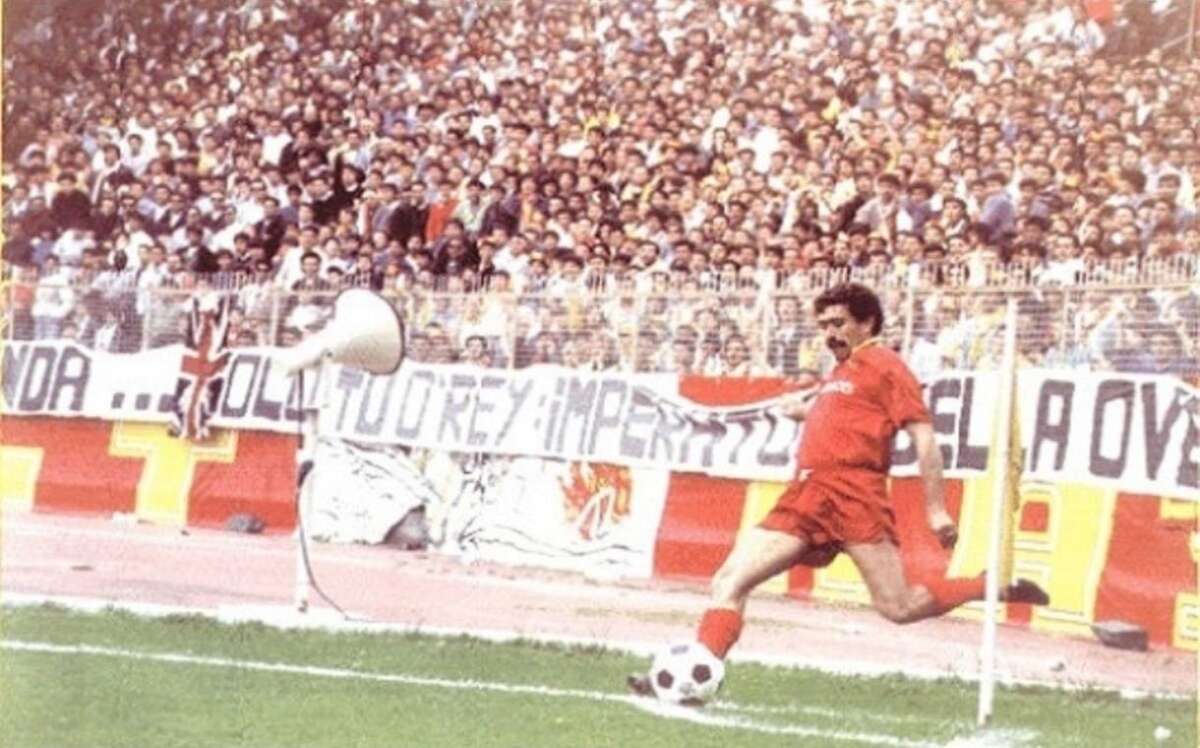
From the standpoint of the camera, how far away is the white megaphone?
8.41 m

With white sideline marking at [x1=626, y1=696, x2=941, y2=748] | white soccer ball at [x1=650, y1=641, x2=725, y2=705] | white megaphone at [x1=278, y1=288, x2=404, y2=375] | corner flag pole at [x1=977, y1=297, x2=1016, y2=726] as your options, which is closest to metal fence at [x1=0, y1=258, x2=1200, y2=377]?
white megaphone at [x1=278, y1=288, x2=404, y2=375]

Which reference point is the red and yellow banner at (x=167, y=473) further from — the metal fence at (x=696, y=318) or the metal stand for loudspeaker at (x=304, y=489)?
the metal fence at (x=696, y=318)

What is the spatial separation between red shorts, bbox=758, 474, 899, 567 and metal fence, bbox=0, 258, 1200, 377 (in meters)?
0.65

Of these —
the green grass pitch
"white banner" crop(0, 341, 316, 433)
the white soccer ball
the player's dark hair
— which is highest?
the player's dark hair

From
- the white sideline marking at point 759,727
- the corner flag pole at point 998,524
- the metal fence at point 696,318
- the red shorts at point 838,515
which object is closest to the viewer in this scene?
the white sideline marking at point 759,727

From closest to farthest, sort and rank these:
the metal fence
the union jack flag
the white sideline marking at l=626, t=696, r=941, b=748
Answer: the white sideline marking at l=626, t=696, r=941, b=748 → the metal fence → the union jack flag

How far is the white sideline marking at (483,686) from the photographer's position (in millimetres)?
6996

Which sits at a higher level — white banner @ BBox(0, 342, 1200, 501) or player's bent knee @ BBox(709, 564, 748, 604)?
white banner @ BBox(0, 342, 1200, 501)

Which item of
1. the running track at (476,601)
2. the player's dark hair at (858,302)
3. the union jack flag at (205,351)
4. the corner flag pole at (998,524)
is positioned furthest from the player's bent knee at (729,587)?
the union jack flag at (205,351)

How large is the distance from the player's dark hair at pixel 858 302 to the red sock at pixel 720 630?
1.10 m

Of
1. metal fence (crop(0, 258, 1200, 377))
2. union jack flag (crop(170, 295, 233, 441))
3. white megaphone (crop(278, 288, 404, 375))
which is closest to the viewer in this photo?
metal fence (crop(0, 258, 1200, 377))

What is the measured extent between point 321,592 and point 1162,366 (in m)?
3.36

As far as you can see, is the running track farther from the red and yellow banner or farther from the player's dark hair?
the player's dark hair

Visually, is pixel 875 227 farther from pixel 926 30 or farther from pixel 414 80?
pixel 414 80
